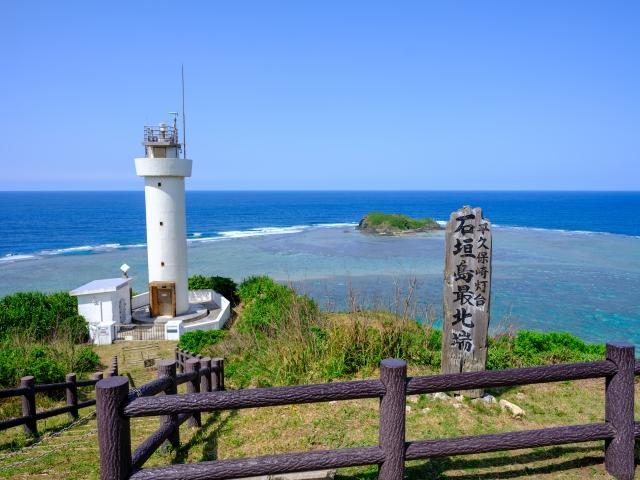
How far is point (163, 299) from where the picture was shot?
16922 millimetres

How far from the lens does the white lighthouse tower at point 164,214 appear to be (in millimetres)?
16469

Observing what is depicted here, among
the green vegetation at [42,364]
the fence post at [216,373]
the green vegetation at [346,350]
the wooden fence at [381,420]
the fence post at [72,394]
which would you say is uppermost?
the wooden fence at [381,420]

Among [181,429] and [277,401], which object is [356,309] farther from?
[277,401]

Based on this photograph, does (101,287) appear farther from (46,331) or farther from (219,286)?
(219,286)

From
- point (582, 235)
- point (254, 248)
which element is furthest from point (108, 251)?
point (582, 235)

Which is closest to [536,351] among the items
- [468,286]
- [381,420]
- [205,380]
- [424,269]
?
[468,286]

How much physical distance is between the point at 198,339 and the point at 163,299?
3.61m

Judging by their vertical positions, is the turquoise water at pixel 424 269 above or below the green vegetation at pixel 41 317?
below

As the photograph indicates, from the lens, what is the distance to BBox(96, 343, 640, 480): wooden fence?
2.48 m

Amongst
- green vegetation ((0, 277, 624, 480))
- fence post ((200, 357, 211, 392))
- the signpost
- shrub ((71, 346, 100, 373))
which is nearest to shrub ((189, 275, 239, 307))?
shrub ((71, 346, 100, 373))

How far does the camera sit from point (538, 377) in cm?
299

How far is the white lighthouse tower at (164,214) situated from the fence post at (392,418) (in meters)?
15.0

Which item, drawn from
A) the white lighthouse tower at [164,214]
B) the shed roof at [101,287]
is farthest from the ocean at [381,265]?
the shed roof at [101,287]

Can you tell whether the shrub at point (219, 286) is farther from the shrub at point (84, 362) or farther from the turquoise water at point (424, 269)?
the shrub at point (84, 362)
